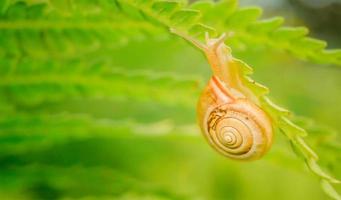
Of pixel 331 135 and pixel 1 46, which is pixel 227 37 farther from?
pixel 1 46

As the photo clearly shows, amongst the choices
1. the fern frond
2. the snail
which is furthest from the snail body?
the fern frond

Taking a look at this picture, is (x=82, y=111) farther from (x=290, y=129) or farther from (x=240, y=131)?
(x=290, y=129)

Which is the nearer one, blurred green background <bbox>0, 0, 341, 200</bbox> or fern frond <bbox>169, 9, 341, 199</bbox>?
fern frond <bbox>169, 9, 341, 199</bbox>

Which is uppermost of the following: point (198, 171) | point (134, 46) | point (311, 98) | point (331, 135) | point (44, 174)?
point (311, 98)

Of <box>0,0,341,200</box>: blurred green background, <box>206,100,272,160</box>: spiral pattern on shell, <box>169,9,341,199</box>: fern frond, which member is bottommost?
<box>169,9,341,199</box>: fern frond

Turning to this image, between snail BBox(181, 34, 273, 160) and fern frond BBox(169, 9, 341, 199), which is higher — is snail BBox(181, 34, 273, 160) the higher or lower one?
the higher one

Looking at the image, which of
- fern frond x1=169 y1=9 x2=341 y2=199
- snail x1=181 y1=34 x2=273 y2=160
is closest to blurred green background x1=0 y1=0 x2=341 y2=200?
snail x1=181 y1=34 x2=273 y2=160

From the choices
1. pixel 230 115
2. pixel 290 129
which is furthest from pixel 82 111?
pixel 290 129

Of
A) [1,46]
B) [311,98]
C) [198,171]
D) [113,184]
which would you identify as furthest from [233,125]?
[311,98]

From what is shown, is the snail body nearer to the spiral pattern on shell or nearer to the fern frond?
the spiral pattern on shell

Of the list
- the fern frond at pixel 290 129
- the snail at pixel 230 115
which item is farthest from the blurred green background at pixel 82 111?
the fern frond at pixel 290 129
